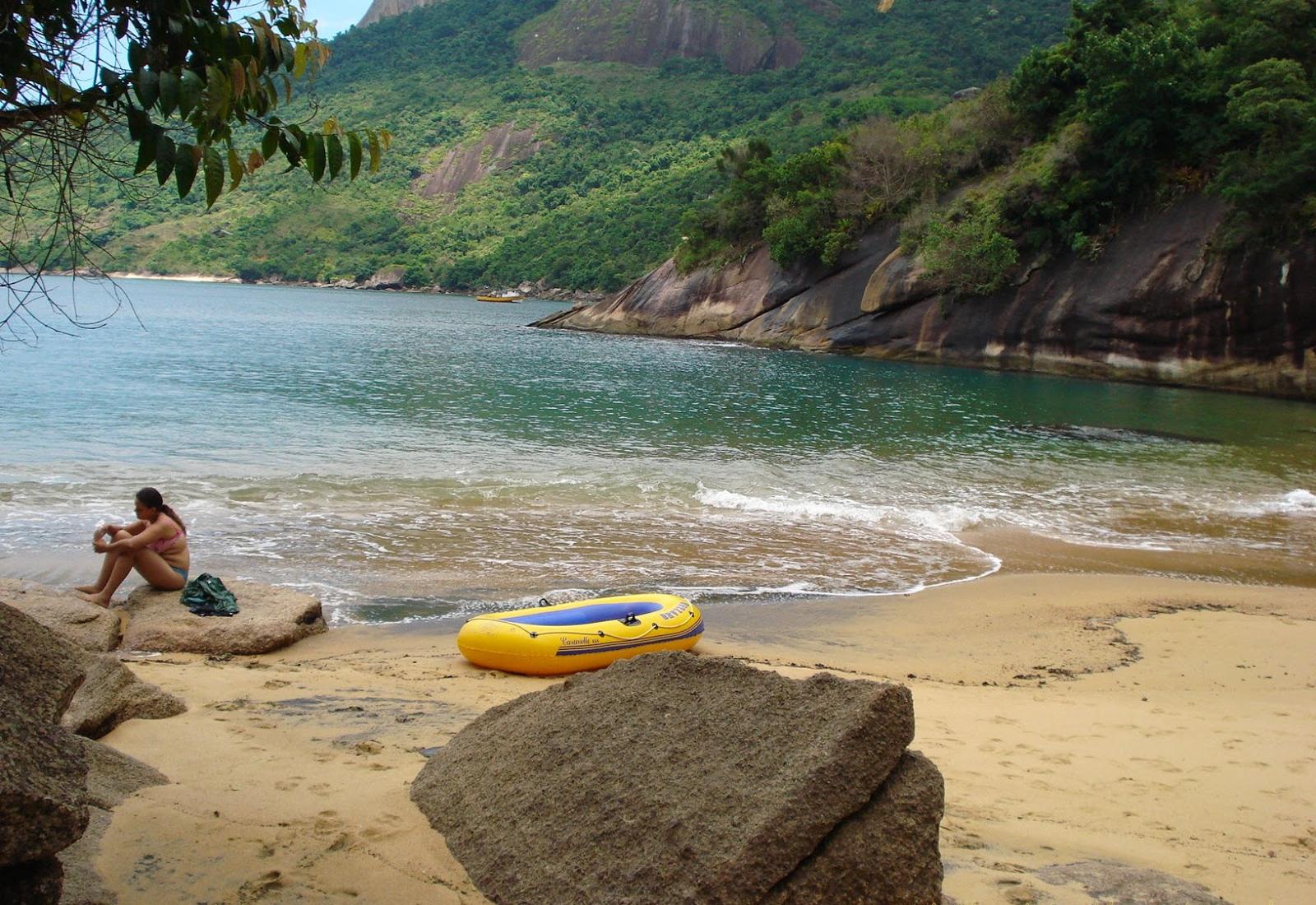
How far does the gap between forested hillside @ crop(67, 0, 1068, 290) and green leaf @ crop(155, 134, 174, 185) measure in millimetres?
82695

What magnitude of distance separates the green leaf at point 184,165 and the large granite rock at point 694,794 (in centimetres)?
235

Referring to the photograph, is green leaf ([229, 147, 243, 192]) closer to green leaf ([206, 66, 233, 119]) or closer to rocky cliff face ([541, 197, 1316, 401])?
green leaf ([206, 66, 233, 119])

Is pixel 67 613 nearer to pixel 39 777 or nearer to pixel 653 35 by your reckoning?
pixel 39 777

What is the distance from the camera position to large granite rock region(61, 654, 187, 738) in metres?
4.93

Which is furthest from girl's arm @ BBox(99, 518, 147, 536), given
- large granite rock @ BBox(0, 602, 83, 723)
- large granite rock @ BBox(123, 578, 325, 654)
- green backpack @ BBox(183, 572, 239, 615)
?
large granite rock @ BBox(0, 602, 83, 723)

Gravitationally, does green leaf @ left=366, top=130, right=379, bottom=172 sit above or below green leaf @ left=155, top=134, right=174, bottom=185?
above

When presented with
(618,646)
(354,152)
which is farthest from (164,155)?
(618,646)

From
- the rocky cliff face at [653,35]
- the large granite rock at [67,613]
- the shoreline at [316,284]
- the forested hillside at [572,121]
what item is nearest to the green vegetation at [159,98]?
the large granite rock at [67,613]

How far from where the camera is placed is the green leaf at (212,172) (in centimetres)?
305

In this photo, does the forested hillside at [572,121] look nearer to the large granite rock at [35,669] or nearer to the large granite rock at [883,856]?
the large granite rock at [883,856]

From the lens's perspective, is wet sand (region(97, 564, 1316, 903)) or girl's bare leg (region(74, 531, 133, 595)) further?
girl's bare leg (region(74, 531, 133, 595))

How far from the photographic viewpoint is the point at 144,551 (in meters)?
9.06

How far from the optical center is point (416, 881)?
3.56m

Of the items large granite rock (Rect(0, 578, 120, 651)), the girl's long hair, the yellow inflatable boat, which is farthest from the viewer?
the girl's long hair
